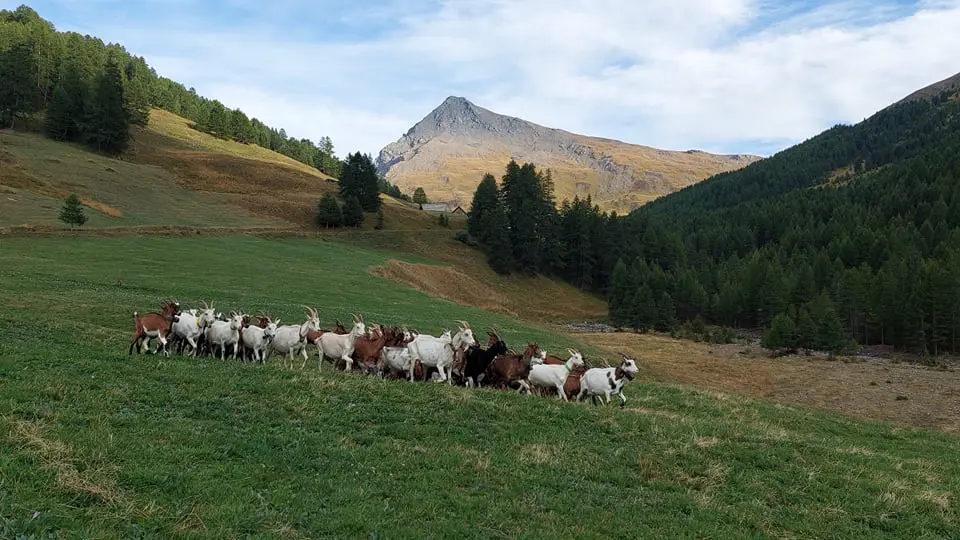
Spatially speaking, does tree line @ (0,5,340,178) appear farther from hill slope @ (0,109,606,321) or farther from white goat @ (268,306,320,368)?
white goat @ (268,306,320,368)

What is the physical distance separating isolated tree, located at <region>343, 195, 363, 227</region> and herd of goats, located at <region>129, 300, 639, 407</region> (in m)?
71.6

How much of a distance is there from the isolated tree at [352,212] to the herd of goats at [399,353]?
71.6 meters

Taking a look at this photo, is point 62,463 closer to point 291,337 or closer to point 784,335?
point 291,337

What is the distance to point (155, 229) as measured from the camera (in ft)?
204

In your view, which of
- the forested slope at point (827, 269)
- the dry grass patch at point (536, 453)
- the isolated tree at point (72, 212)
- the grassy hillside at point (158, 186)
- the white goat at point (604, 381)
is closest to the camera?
the dry grass patch at point (536, 453)

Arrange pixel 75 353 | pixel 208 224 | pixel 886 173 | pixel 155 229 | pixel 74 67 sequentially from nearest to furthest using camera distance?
1. pixel 75 353
2. pixel 155 229
3. pixel 208 224
4. pixel 74 67
5. pixel 886 173

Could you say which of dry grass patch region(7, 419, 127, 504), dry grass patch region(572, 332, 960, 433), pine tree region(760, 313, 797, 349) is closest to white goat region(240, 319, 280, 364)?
dry grass patch region(7, 419, 127, 504)

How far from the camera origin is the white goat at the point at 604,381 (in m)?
16.8

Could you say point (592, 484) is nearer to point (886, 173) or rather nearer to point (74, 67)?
point (74, 67)

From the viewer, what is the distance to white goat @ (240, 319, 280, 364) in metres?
18.2

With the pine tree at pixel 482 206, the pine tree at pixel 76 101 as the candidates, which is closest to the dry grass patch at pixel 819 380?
the pine tree at pixel 482 206

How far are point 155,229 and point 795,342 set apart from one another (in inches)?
2782

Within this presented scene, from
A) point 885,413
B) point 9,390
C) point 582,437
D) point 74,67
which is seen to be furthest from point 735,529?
point 74,67

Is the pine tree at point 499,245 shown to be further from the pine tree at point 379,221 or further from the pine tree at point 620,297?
the pine tree at point 379,221
